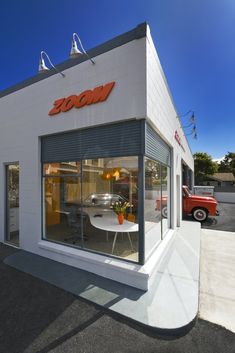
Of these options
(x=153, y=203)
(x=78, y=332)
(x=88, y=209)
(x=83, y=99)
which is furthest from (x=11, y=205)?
(x=78, y=332)

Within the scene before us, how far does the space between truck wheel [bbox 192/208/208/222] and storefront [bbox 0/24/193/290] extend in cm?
497

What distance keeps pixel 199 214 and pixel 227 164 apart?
46.2 m

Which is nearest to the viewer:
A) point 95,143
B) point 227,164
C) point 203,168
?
point 95,143

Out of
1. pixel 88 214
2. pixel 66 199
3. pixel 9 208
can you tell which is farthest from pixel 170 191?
pixel 9 208

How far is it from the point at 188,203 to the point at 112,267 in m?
8.37

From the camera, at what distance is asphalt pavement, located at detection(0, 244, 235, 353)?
7.98 ft

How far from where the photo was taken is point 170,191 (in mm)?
7141

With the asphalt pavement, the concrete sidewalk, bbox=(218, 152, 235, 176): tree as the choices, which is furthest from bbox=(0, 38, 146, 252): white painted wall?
bbox=(218, 152, 235, 176): tree

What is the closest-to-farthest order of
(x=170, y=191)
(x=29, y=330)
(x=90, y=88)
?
1. (x=29, y=330)
2. (x=90, y=88)
3. (x=170, y=191)

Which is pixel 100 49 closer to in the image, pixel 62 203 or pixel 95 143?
pixel 95 143

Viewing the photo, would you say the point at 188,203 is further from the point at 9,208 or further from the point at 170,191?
the point at 9,208

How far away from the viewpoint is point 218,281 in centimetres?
Result: 417

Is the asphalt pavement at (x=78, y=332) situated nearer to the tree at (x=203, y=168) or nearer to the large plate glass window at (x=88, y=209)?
the large plate glass window at (x=88, y=209)

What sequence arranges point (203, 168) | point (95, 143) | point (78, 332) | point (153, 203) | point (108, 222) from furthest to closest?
1. point (203, 168)
2. point (108, 222)
3. point (153, 203)
4. point (95, 143)
5. point (78, 332)
